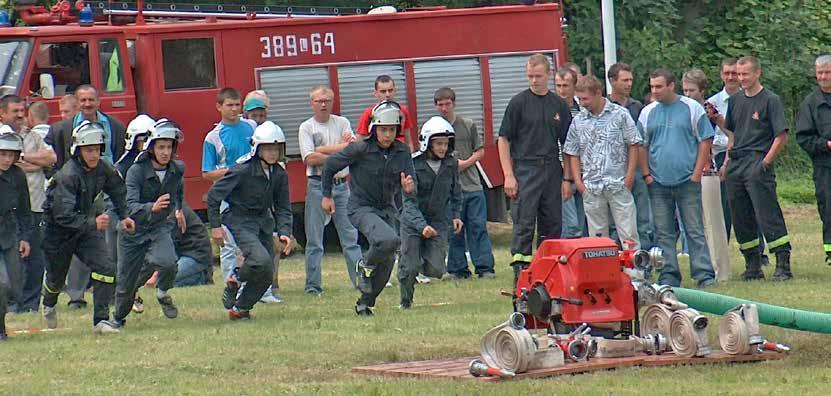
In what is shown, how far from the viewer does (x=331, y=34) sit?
65.4 feet

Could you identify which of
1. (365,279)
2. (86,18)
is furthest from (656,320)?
(86,18)

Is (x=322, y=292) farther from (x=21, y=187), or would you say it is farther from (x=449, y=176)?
(x=21, y=187)

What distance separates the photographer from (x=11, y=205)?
46.0 feet

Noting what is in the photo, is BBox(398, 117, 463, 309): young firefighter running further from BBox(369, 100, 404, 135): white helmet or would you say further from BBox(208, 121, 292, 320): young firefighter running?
BBox(208, 121, 292, 320): young firefighter running

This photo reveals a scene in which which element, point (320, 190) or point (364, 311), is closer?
point (364, 311)

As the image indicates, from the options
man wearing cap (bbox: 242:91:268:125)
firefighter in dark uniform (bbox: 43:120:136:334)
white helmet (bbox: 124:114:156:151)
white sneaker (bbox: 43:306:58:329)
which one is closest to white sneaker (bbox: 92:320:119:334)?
firefighter in dark uniform (bbox: 43:120:136:334)

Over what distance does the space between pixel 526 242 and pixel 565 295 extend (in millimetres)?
3812

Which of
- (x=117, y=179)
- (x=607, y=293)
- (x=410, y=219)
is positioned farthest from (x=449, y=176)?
(x=607, y=293)

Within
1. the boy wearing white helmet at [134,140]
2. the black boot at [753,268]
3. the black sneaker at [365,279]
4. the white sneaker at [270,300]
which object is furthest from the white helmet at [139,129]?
the black boot at [753,268]

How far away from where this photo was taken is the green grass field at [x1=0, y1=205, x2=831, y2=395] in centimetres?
1001

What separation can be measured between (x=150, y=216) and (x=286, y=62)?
650cm

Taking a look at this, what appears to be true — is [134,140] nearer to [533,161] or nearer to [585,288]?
[533,161]

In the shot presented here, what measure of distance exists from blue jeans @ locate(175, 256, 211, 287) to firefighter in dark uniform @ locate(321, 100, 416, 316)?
3332mm

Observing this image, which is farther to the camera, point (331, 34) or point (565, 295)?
point (331, 34)
